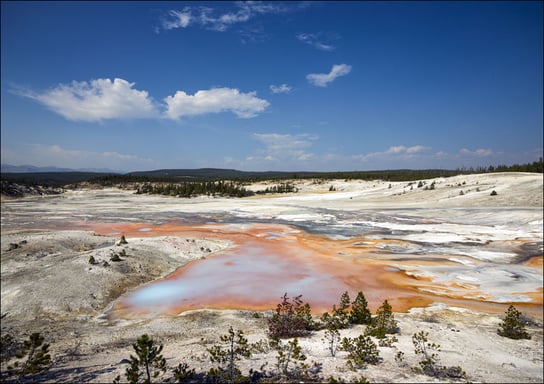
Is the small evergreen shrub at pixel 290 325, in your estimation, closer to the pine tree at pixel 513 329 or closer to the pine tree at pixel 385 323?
the pine tree at pixel 385 323

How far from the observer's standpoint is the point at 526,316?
29.8ft

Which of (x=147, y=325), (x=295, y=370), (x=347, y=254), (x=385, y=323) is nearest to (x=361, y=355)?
(x=295, y=370)

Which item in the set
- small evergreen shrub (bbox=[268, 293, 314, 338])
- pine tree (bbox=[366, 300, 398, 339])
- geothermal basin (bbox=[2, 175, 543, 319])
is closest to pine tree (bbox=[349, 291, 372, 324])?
pine tree (bbox=[366, 300, 398, 339])

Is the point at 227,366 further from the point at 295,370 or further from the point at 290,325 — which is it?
the point at 290,325

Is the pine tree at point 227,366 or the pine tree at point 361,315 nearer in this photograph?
the pine tree at point 227,366

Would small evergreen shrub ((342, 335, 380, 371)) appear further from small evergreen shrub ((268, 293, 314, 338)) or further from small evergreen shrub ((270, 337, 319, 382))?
small evergreen shrub ((268, 293, 314, 338))

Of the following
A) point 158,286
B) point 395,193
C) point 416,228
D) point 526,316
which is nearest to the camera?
point 526,316

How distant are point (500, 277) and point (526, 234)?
8928 millimetres

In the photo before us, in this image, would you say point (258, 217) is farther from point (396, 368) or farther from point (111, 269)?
point (396, 368)

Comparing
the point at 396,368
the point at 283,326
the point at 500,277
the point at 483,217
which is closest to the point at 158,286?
the point at 283,326

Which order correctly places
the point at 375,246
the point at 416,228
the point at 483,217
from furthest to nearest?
the point at 483,217 → the point at 416,228 → the point at 375,246

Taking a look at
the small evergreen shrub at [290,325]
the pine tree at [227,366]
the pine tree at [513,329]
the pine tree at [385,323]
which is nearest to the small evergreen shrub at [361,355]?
the pine tree at [385,323]

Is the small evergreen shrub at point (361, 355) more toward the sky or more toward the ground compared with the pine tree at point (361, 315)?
more toward the sky

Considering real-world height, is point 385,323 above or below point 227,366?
below
